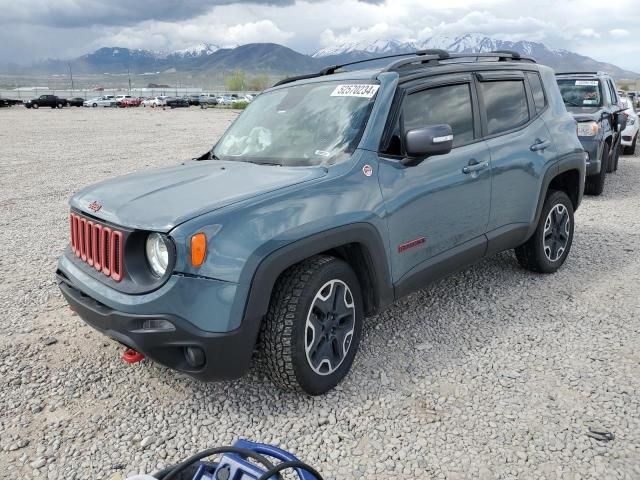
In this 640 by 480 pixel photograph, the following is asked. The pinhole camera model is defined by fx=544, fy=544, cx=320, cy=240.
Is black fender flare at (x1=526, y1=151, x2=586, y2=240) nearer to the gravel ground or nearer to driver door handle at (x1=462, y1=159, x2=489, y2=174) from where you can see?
the gravel ground

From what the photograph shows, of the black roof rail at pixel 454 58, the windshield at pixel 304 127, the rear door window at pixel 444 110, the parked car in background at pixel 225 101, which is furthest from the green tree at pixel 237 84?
the rear door window at pixel 444 110

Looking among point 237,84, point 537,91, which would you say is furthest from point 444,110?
point 237,84

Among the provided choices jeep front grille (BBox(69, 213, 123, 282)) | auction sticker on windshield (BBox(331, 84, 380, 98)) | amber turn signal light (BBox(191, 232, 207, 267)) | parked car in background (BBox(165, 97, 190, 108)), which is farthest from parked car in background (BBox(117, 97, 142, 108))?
amber turn signal light (BBox(191, 232, 207, 267))

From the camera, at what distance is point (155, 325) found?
8.66 ft

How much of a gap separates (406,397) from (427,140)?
1496mm

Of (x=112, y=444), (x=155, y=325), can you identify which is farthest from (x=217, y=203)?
(x=112, y=444)

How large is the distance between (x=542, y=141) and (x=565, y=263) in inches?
55.6

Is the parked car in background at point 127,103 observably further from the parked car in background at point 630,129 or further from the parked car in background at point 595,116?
the parked car in background at point 595,116

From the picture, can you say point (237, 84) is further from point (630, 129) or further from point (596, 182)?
point (596, 182)

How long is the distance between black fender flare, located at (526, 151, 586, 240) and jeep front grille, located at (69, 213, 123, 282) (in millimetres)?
3288

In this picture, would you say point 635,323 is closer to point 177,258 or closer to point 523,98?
point 523,98

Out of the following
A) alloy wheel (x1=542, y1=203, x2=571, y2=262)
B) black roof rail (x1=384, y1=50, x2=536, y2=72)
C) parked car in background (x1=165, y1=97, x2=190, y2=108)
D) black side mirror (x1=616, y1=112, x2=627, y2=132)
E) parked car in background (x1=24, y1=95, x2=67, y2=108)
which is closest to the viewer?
black roof rail (x1=384, y1=50, x2=536, y2=72)

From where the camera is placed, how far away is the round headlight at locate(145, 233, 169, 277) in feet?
8.80

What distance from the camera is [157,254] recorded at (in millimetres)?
A: 2719
